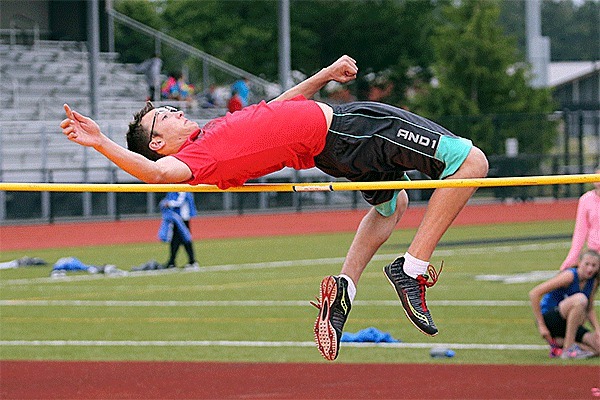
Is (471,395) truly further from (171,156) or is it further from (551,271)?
(551,271)

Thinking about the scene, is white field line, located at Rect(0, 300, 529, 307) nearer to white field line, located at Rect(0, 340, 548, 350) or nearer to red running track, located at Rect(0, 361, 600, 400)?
white field line, located at Rect(0, 340, 548, 350)

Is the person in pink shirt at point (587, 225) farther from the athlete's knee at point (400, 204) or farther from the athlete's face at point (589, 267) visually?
the athlete's knee at point (400, 204)

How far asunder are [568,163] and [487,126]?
247 cm

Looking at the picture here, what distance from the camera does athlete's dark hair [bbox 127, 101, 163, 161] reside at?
6280 millimetres

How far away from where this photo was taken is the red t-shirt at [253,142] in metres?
5.95

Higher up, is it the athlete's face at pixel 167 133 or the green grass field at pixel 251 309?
the athlete's face at pixel 167 133

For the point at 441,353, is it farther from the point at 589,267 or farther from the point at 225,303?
the point at 225,303

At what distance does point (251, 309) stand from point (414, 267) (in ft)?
23.3

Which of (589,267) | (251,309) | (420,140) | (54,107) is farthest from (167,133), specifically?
(54,107)

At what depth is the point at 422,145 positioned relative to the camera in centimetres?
607

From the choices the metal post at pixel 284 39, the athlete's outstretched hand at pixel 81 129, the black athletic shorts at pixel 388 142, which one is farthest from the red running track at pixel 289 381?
the metal post at pixel 284 39

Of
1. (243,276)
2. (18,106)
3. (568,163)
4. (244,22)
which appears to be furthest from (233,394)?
(244,22)

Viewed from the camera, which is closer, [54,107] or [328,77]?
[328,77]

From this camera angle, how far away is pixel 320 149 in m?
6.11
